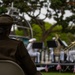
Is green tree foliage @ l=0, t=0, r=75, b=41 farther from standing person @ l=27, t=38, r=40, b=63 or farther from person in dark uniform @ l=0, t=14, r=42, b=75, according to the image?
person in dark uniform @ l=0, t=14, r=42, b=75

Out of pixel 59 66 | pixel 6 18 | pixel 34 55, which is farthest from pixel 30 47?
pixel 6 18

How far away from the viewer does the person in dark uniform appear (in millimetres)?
2605

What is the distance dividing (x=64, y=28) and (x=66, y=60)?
629 inches

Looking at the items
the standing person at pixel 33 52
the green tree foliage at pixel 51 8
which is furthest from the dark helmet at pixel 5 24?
the green tree foliage at pixel 51 8

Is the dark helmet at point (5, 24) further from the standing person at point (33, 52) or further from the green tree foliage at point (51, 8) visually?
the green tree foliage at point (51, 8)

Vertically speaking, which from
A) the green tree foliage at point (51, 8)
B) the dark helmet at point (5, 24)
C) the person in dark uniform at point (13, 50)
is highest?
the dark helmet at point (5, 24)

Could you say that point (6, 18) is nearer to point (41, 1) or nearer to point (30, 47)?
point (30, 47)

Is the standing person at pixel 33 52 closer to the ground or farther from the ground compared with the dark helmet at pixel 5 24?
closer to the ground

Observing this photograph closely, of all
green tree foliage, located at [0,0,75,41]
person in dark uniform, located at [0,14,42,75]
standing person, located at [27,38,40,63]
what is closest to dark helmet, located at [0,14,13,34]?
person in dark uniform, located at [0,14,42,75]

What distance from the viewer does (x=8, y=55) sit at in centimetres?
261

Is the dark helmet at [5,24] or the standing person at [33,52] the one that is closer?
the dark helmet at [5,24]

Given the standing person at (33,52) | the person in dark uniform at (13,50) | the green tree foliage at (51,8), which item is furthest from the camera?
the green tree foliage at (51,8)

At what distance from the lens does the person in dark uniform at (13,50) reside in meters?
2.61

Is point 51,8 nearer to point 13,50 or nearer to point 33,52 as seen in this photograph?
point 33,52
